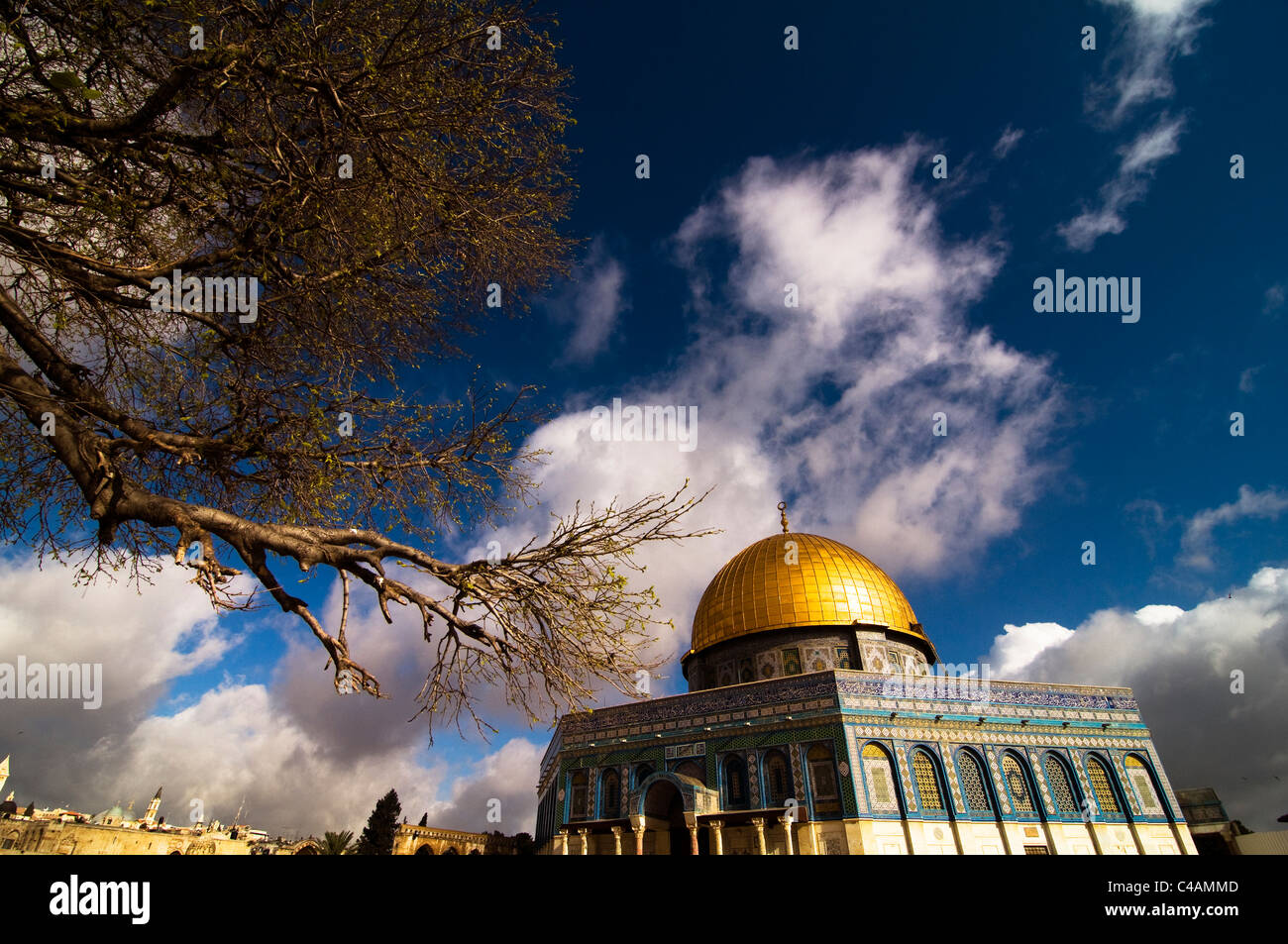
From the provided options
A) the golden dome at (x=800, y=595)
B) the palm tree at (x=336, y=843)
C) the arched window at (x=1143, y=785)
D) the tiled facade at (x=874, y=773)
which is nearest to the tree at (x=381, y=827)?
the palm tree at (x=336, y=843)

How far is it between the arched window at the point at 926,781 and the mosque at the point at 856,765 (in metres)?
0.04

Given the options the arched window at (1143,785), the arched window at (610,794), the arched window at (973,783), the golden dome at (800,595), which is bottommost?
the arched window at (1143,785)

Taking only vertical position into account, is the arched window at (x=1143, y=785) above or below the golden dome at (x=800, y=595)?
below

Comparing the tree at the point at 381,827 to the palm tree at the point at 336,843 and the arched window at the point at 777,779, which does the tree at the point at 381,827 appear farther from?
the arched window at the point at 777,779

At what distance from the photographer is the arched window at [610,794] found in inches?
893

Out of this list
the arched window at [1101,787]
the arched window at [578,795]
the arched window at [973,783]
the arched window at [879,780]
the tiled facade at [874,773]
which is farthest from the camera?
the arched window at [578,795]

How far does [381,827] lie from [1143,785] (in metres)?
34.9

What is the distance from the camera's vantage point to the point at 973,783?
21031 millimetres

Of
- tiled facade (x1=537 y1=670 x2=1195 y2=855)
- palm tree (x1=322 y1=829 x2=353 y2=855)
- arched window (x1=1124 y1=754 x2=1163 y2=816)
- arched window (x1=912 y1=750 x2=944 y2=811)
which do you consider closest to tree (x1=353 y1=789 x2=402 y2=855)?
palm tree (x1=322 y1=829 x2=353 y2=855)

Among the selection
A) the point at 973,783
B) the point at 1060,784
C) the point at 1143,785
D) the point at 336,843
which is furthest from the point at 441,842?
the point at 1143,785

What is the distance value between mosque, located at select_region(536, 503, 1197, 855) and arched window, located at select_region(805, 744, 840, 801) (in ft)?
0.13

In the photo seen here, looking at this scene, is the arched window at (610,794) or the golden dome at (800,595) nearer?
the arched window at (610,794)

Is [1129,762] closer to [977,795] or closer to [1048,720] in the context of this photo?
[1048,720]
